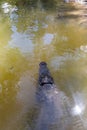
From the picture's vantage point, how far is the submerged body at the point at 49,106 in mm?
5773

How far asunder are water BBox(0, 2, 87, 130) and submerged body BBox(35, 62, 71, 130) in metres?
0.17

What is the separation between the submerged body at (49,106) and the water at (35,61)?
0.56 feet

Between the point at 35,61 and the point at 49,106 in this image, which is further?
the point at 35,61

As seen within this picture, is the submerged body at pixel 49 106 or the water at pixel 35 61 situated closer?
the submerged body at pixel 49 106

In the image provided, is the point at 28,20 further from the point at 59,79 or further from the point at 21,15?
the point at 59,79

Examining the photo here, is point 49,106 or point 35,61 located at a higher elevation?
point 35,61

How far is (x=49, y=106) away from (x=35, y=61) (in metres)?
2.69

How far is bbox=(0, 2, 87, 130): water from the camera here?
20.8 ft

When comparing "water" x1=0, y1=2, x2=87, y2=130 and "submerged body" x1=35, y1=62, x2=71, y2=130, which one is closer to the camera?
"submerged body" x1=35, y1=62, x2=71, y2=130

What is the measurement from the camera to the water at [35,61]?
20.8 ft

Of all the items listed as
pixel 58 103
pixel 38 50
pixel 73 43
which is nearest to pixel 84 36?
pixel 73 43

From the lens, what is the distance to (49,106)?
618 centimetres

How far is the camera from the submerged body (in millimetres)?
5773

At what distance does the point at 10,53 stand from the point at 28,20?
3510mm
